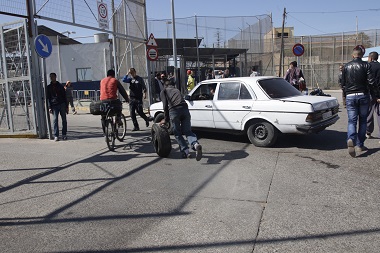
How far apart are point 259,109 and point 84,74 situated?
26.8 metres

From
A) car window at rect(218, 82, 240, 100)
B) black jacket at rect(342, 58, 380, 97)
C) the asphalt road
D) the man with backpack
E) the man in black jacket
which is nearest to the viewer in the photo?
the asphalt road

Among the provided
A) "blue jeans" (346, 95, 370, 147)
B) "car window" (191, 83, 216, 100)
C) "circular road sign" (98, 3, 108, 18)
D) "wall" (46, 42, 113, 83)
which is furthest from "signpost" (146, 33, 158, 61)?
"wall" (46, 42, 113, 83)

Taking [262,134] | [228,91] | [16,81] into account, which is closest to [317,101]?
[262,134]

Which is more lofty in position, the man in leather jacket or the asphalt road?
the man in leather jacket

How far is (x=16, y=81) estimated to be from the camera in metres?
9.59

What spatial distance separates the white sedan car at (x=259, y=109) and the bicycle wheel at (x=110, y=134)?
2026mm

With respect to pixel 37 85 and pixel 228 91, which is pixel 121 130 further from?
pixel 228 91

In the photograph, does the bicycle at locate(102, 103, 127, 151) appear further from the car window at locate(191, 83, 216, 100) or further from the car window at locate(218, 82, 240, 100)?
the car window at locate(218, 82, 240, 100)

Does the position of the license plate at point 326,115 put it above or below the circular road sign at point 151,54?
below

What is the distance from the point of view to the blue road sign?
8.40m

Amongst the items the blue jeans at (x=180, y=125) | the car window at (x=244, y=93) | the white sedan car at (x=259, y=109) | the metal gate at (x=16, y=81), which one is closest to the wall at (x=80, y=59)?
the metal gate at (x=16, y=81)

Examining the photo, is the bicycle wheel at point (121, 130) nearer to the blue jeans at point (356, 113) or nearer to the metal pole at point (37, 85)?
the metal pole at point (37, 85)

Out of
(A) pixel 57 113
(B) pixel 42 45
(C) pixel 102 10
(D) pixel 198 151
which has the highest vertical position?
(C) pixel 102 10

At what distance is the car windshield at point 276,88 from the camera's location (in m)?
7.55
